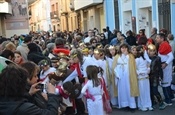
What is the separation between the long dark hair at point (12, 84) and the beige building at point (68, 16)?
118ft

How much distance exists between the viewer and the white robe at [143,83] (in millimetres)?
8359

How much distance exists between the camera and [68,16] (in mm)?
44406

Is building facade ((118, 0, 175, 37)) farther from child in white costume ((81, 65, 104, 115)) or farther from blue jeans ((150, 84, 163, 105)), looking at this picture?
child in white costume ((81, 65, 104, 115))

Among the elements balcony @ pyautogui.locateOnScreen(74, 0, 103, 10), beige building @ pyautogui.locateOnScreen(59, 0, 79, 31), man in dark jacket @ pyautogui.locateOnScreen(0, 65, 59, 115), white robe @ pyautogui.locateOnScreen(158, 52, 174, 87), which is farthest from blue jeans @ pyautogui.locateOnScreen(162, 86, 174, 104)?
beige building @ pyautogui.locateOnScreen(59, 0, 79, 31)

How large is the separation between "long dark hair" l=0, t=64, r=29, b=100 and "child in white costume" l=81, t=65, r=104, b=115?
356 cm

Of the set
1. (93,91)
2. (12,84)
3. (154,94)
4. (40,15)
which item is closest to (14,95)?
(12,84)

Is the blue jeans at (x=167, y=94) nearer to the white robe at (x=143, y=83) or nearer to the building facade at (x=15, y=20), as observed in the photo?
the white robe at (x=143, y=83)

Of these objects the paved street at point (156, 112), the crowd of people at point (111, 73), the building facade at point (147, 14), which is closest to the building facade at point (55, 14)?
the building facade at point (147, 14)

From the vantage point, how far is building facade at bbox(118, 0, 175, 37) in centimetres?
1512

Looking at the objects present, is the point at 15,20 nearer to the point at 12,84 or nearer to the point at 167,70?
the point at 167,70

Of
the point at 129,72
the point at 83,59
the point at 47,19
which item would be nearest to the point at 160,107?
the point at 129,72

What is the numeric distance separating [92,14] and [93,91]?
78.6ft

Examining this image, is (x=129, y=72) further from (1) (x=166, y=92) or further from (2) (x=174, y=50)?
(2) (x=174, y=50)

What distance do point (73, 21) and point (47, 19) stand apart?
19426mm
